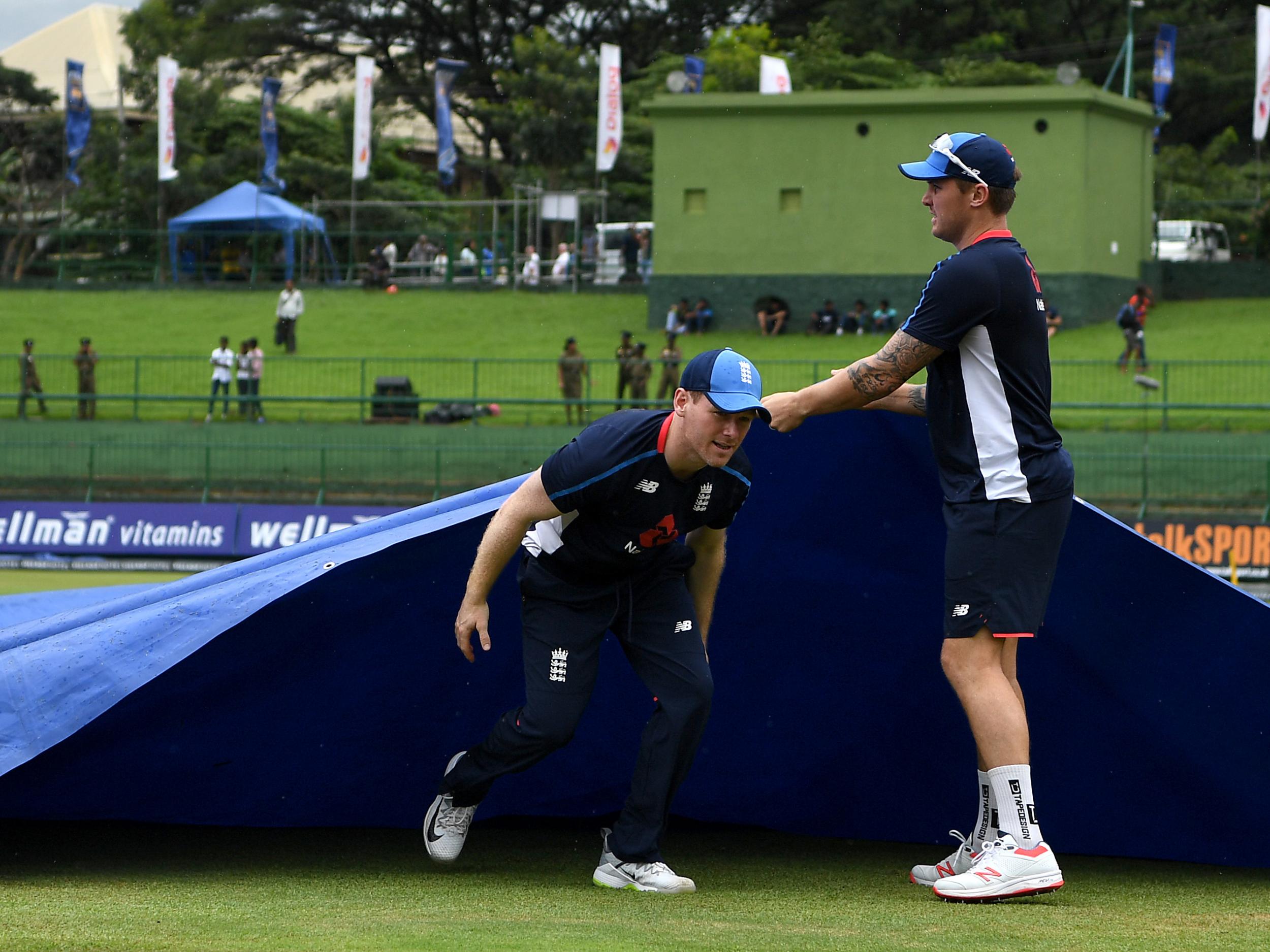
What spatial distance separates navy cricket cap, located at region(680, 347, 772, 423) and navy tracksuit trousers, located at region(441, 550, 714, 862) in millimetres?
738

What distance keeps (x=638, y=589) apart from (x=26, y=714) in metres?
1.87

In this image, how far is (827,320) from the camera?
105 ft

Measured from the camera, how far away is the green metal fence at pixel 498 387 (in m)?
22.1

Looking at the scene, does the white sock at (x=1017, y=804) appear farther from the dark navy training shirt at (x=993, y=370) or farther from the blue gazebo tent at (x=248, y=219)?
the blue gazebo tent at (x=248, y=219)

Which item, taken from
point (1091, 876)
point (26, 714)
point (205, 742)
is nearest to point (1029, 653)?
point (1091, 876)

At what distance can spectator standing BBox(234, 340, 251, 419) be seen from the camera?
2367cm

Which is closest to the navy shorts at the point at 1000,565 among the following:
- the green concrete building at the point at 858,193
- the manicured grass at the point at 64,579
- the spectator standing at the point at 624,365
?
the manicured grass at the point at 64,579

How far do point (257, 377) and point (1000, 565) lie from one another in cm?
2172

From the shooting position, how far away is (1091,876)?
5.07 meters

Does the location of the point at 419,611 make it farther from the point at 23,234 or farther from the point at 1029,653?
the point at 23,234

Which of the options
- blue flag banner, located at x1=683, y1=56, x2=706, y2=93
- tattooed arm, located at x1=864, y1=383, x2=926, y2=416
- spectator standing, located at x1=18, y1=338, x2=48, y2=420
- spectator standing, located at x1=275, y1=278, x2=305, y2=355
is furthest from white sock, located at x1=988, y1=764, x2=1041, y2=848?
blue flag banner, located at x1=683, y1=56, x2=706, y2=93

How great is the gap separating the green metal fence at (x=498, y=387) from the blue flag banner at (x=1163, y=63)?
16.4m

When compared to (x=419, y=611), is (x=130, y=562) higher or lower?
lower

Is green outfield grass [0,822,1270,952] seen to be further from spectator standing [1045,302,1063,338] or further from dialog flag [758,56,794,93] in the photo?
dialog flag [758,56,794,93]
